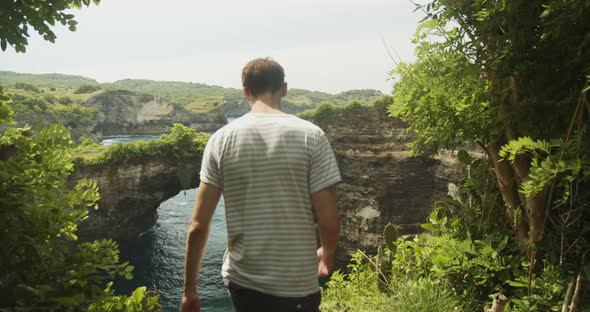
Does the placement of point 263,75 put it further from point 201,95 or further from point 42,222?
point 201,95

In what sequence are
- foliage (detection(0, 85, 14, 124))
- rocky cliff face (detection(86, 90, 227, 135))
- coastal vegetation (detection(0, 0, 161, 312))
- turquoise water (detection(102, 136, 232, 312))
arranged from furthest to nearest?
rocky cliff face (detection(86, 90, 227, 135)) → turquoise water (detection(102, 136, 232, 312)) → foliage (detection(0, 85, 14, 124)) → coastal vegetation (detection(0, 0, 161, 312))

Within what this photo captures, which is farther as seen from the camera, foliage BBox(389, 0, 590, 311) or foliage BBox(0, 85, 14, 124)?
foliage BBox(389, 0, 590, 311)

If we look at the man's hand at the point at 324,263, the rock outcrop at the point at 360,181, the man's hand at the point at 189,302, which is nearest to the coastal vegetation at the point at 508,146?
the man's hand at the point at 324,263

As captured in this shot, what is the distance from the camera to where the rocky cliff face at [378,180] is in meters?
28.6

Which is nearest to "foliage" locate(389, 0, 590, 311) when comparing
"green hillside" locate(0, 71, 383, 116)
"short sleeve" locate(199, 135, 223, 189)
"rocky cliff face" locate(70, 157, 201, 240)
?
"short sleeve" locate(199, 135, 223, 189)

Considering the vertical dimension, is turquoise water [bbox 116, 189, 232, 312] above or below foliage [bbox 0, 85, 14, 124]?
below

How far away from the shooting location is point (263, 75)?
228 centimetres

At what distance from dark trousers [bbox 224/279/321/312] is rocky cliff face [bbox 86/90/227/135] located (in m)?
94.1

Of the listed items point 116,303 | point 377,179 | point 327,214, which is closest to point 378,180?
point 377,179

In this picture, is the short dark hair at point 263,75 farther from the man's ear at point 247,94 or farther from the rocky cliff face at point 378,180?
the rocky cliff face at point 378,180

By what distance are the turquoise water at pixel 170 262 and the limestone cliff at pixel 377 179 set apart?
379 inches

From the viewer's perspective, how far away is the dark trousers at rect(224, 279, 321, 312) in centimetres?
218

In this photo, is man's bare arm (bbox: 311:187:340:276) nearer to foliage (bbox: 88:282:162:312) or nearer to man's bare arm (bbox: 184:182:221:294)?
man's bare arm (bbox: 184:182:221:294)

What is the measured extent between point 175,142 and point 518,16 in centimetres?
2913
